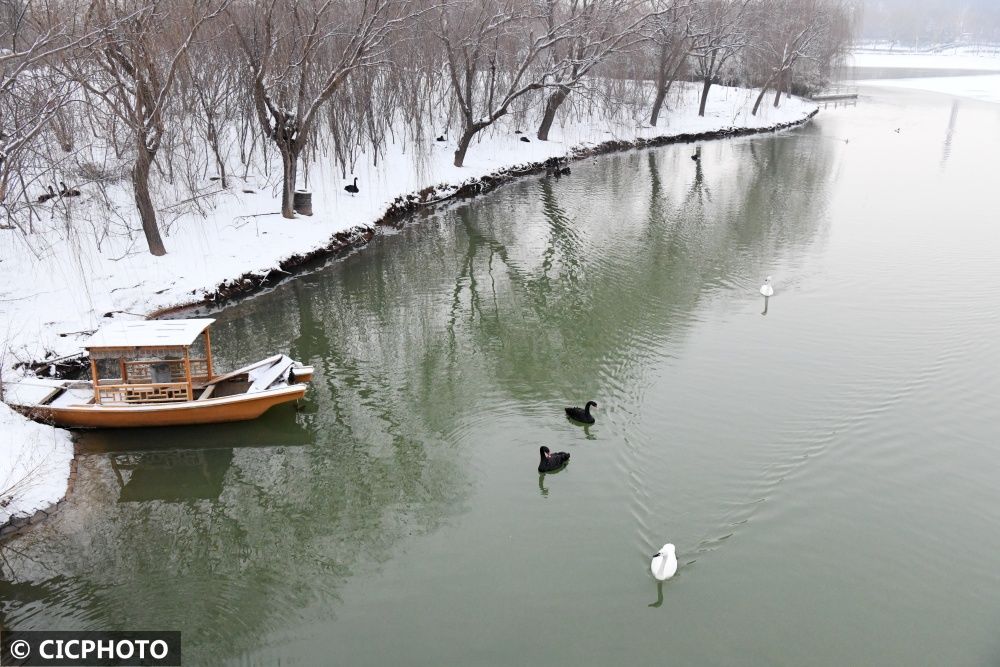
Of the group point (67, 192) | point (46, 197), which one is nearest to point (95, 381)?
point (67, 192)

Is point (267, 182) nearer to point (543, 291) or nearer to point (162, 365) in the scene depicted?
point (543, 291)

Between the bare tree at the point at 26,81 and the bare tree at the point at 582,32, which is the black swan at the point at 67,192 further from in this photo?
the bare tree at the point at 582,32

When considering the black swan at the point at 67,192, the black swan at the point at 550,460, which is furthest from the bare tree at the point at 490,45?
the black swan at the point at 550,460

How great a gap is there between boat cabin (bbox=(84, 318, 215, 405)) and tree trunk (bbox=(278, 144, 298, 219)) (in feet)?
31.3

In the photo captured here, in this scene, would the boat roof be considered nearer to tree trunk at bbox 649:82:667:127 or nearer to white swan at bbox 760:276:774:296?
white swan at bbox 760:276:774:296

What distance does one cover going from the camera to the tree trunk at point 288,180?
20.8 meters

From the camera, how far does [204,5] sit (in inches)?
773

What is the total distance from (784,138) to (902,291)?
2747 centimetres

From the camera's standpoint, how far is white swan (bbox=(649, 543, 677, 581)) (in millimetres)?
8430

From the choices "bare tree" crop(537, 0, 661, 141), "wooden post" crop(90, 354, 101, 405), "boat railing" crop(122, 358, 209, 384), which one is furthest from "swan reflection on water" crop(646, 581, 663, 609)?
"bare tree" crop(537, 0, 661, 141)

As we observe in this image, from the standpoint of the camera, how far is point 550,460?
10.7m

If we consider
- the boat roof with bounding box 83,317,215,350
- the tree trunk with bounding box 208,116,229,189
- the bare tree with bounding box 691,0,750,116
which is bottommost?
the boat roof with bounding box 83,317,215,350

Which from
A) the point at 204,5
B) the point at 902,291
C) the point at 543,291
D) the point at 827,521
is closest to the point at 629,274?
the point at 543,291

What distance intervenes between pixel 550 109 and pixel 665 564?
29.2 metres
